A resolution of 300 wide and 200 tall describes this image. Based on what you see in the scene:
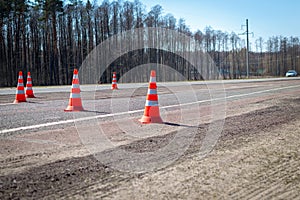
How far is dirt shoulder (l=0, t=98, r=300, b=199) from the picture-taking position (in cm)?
249

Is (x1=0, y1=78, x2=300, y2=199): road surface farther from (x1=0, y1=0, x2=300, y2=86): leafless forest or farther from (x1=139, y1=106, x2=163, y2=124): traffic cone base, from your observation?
(x1=0, y1=0, x2=300, y2=86): leafless forest

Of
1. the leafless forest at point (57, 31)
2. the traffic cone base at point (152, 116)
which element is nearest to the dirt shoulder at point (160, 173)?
the traffic cone base at point (152, 116)

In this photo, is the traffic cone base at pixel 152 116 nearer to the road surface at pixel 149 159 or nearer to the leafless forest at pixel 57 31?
the road surface at pixel 149 159

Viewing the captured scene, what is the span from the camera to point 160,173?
2963 millimetres

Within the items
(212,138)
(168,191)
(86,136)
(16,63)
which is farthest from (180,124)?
(16,63)

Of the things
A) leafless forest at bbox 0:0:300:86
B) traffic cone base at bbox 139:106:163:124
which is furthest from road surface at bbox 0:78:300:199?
leafless forest at bbox 0:0:300:86

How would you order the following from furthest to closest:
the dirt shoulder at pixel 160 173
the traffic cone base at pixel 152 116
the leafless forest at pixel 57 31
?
the leafless forest at pixel 57 31 < the traffic cone base at pixel 152 116 < the dirt shoulder at pixel 160 173

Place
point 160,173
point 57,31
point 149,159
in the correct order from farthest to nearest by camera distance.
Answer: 1. point 57,31
2. point 149,159
3. point 160,173

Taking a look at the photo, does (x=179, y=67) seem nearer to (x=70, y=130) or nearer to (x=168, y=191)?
(x=70, y=130)

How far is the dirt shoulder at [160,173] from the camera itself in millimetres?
2492

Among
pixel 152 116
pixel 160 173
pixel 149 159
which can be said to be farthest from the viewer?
pixel 152 116

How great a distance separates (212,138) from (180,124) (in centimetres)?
120

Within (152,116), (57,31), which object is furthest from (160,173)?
(57,31)

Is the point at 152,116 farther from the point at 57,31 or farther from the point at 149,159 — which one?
the point at 57,31
